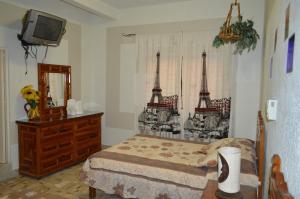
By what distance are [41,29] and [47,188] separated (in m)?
2.22

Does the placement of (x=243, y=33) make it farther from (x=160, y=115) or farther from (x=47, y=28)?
(x=47, y=28)

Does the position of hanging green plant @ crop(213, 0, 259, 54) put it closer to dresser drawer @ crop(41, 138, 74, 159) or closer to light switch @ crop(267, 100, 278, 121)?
light switch @ crop(267, 100, 278, 121)

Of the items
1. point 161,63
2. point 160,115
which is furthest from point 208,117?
point 161,63

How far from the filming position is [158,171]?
234 cm

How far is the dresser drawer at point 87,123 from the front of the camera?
389 cm

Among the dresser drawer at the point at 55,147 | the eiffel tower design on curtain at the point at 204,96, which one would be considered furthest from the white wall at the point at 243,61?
the dresser drawer at the point at 55,147

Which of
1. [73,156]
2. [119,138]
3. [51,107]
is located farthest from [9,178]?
[119,138]

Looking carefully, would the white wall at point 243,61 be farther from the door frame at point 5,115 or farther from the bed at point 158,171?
the door frame at point 5,115

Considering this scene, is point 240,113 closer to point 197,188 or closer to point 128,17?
point 197,188

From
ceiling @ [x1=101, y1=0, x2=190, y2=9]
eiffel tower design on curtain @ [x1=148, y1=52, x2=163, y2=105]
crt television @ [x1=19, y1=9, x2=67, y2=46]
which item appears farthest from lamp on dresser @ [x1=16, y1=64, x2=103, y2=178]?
ceiling @ [x1=101, y1=0, x2=190, y2=9]

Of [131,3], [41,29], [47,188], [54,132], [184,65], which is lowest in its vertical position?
[47,188]

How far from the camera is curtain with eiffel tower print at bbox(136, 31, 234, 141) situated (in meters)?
3.73

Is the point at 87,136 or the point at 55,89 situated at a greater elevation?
the point at 55,89

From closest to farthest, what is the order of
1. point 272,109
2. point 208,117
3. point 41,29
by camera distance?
point 272,109 < point 41,29 < point 208,117
